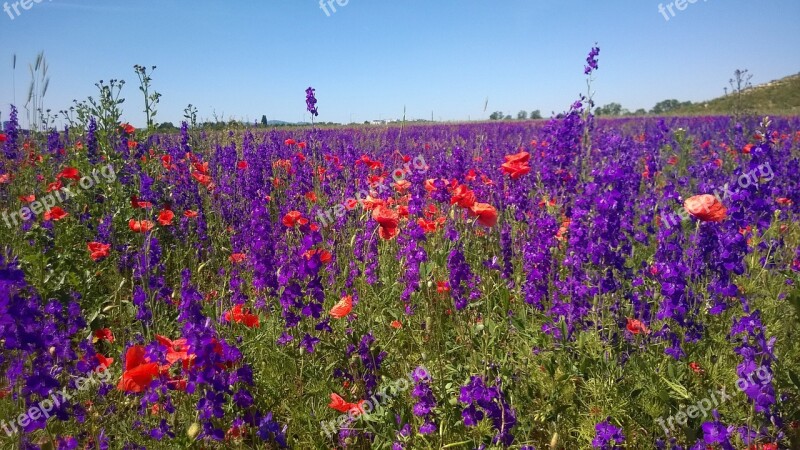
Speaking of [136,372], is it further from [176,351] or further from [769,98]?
[769,98]

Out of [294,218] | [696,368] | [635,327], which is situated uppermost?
[294,218]

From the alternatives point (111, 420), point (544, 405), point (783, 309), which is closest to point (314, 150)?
point (111, 420)

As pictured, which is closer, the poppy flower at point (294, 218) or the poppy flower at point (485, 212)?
the poppy flower at point (485, 212)

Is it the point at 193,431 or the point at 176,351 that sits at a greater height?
the point at 176,351

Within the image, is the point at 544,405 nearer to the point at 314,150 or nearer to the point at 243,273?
the point at 243,273

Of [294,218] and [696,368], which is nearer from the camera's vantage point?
[696,368]

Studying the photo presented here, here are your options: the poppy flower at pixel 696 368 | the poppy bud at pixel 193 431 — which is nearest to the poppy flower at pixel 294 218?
the poppy bud at pixel 193 431

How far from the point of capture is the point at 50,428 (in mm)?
1763

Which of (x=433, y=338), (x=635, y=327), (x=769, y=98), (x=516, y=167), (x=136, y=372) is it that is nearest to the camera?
(x=136, y=372)

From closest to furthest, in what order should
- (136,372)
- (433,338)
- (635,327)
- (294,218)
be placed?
1. (136,372)
2. (635,327)
3. (294,218)
4. (433,338)

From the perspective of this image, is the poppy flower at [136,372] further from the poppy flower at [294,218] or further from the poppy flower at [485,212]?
the poppy flower at [485,212]

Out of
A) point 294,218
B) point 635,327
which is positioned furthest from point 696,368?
point 294,218

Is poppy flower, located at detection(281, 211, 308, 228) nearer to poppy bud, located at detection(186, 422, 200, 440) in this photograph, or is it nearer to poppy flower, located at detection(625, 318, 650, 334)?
poppy bud, located at detection(186, 422, 200, 440)

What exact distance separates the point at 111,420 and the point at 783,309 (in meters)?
3.68
